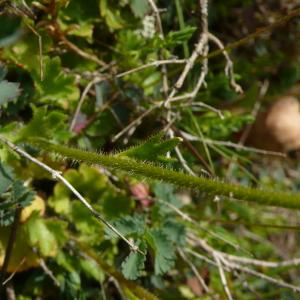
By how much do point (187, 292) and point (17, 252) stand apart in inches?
24.2

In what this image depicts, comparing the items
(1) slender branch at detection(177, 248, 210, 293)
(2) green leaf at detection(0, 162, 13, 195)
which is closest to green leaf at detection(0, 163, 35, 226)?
(2) green leaf at detection(0, 162, 13, 195)

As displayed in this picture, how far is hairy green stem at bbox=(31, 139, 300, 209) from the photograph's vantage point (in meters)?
0.88

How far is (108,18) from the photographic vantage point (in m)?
1.64

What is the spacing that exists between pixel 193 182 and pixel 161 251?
1.54 feet

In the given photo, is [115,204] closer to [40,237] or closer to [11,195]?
[40,237]

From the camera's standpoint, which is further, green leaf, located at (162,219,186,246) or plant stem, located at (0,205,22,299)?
green leaf, located at (162,219,186,246)

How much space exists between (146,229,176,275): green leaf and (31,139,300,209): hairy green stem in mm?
352

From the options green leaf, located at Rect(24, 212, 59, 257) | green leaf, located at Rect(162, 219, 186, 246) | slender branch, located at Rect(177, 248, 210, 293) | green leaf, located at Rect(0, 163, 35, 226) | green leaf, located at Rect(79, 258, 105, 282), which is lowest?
slender branch, located at Rect(177, 248, 210, 293)

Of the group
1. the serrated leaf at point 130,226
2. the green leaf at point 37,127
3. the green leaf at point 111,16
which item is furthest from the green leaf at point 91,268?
the green leaf at point 111,16

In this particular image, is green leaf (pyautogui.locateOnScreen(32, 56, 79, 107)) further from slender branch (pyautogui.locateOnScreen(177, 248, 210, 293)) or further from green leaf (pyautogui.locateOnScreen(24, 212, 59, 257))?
slender branch (pyautogui.locateOnScreen(177, 248, 210, 293))

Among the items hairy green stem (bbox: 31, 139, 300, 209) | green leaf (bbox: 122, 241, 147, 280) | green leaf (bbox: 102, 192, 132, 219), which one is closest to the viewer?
hairy green stem (bbox: 31, 139, 300, 209)

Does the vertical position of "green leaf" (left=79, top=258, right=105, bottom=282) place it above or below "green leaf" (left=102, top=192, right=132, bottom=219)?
below

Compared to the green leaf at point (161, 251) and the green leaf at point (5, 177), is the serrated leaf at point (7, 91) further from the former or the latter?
the green leaf at point (161, 251)

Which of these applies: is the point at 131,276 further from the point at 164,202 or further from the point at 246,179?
the point at 246,179
